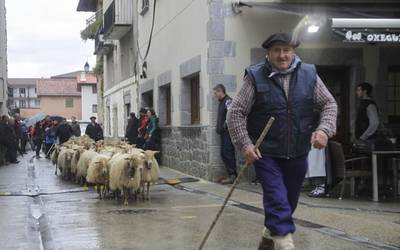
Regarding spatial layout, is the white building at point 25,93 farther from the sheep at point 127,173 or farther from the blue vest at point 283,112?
the blue vest at point 283,112

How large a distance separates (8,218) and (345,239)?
4.58 metres

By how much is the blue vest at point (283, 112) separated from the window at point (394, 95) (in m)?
8.12

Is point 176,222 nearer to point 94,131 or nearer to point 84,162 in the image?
point 84,162

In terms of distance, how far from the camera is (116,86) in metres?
27.1

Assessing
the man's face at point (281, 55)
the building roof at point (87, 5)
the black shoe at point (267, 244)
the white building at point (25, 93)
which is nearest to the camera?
the man's face at point (281, 55)

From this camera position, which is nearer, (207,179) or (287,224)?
(287,224)

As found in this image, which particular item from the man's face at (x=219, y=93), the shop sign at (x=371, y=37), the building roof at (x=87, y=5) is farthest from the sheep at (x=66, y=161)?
the building roof at (x=87, y=5)

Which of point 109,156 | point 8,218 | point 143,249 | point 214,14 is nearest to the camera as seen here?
point 143,249

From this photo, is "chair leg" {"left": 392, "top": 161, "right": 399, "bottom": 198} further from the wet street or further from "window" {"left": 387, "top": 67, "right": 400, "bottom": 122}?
"window" {"left": 387, "top": 67, "right": 400, "bottom": 122}

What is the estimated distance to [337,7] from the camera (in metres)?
11.3

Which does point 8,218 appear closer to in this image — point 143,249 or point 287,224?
point 143,249

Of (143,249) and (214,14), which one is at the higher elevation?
(214,14)

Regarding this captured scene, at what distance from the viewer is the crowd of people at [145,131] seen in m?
16.4

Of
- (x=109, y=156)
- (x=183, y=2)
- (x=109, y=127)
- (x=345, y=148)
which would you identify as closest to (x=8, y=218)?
(x=109, y=156)
